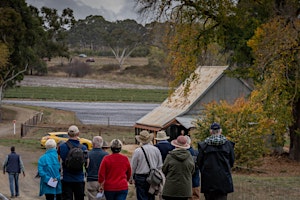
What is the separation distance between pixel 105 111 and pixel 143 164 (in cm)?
5936

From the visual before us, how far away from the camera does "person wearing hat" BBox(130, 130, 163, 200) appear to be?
11.6 meters

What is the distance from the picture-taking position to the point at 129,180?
458 inches

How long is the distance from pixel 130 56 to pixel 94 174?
159 metres

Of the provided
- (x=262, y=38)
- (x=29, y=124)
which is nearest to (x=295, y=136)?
(x=262, y=38)

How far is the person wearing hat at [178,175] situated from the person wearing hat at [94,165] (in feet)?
5.12

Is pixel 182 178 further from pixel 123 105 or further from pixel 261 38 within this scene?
pixel 123 105

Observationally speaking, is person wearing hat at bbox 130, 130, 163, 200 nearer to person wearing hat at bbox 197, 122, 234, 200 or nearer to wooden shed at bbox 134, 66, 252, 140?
person wearing hat at bbox 197, 122, 234, 200

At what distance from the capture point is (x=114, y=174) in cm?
1099

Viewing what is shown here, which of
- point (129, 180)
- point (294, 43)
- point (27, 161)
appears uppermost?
point (294, 43)

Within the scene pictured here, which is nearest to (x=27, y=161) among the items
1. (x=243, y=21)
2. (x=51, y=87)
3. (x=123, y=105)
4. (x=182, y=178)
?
(x=243, y=21)

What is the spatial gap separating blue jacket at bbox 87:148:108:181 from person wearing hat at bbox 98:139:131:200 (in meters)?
0.77

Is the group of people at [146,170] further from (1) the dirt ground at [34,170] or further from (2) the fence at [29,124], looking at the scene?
(2) the fence at [29,124]

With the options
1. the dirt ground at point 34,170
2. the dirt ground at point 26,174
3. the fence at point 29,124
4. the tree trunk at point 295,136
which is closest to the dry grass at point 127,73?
the fence at point 29,124

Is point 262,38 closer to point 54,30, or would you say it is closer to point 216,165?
point 216,165
